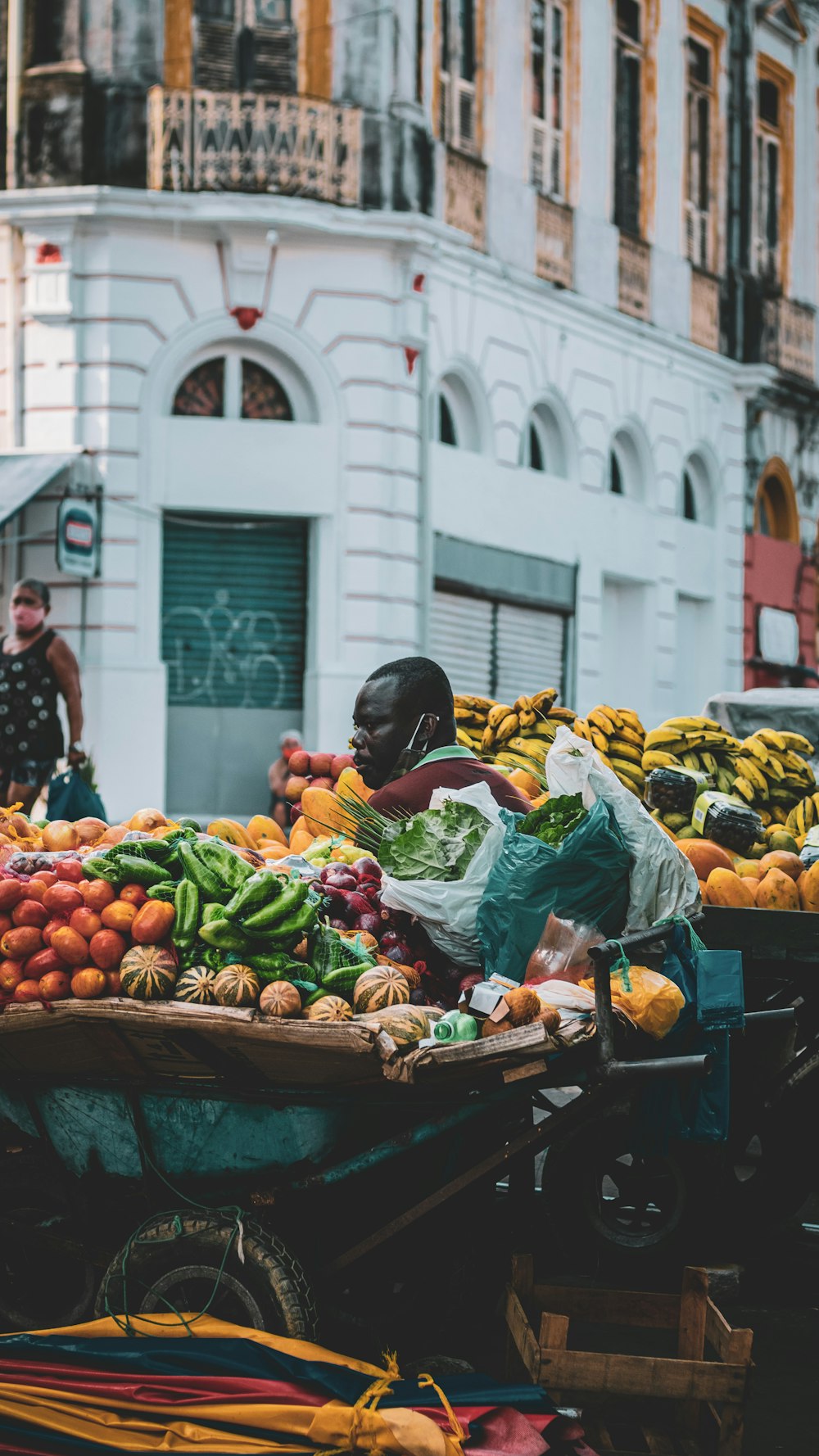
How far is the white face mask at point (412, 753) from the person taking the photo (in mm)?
5457

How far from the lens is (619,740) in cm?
762

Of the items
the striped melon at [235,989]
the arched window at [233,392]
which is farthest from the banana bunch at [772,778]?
the arched window at [233,392]

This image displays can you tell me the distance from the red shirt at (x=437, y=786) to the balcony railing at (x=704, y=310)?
1766cm

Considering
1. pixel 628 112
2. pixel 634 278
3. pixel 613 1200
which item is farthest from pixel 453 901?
pixel 628 112

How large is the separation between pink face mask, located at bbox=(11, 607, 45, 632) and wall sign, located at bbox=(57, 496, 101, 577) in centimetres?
520

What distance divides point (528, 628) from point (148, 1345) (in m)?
15.6

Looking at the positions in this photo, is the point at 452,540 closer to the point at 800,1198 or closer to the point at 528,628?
the point at 528,628

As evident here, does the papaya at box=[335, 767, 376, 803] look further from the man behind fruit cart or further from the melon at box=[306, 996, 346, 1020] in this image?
the melon at box=[306, 996, 346, 1020]

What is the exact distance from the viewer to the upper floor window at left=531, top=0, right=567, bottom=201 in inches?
767

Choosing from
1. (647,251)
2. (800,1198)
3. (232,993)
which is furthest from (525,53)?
(232,993)

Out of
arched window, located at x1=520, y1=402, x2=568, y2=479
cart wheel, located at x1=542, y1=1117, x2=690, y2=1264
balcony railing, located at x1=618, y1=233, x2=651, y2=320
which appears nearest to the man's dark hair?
cart wheel, located at x1=542, y1=1117, x2=690, y2=1264

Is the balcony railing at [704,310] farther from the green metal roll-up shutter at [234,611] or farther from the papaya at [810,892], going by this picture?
the papaya at [810,892]

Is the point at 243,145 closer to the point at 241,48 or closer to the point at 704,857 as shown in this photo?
the point at 241,48

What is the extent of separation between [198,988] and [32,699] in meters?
6.31
